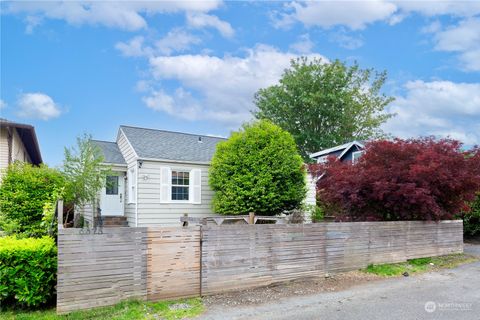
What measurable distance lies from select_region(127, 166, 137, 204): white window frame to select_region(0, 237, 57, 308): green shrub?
26.6 feet

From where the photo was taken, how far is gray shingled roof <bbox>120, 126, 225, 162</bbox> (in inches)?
543

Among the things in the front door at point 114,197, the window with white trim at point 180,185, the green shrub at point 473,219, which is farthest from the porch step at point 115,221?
the green shrub at point 473,219

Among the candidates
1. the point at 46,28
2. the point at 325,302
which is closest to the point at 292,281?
the point at 325,302

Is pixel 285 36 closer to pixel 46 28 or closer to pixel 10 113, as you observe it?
pixel 46 28

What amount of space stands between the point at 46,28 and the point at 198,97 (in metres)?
11.4

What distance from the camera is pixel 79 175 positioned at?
10.9 meters

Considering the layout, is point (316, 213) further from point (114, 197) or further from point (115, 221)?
point (114, 197)

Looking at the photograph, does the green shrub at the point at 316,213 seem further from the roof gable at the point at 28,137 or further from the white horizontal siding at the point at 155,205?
the roof gable at the point at 28,137

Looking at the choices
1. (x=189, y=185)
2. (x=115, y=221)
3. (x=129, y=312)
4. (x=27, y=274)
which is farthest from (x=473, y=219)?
(x=27, y=274)

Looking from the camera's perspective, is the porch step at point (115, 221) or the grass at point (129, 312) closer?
the grass at point (129, 312)

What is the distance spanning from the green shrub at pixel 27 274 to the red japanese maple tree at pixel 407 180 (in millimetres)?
7391

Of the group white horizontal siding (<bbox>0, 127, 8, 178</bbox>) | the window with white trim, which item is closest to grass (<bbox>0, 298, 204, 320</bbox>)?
the window with white trim

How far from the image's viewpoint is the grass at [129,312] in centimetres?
469

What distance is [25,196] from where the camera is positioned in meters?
9.83
